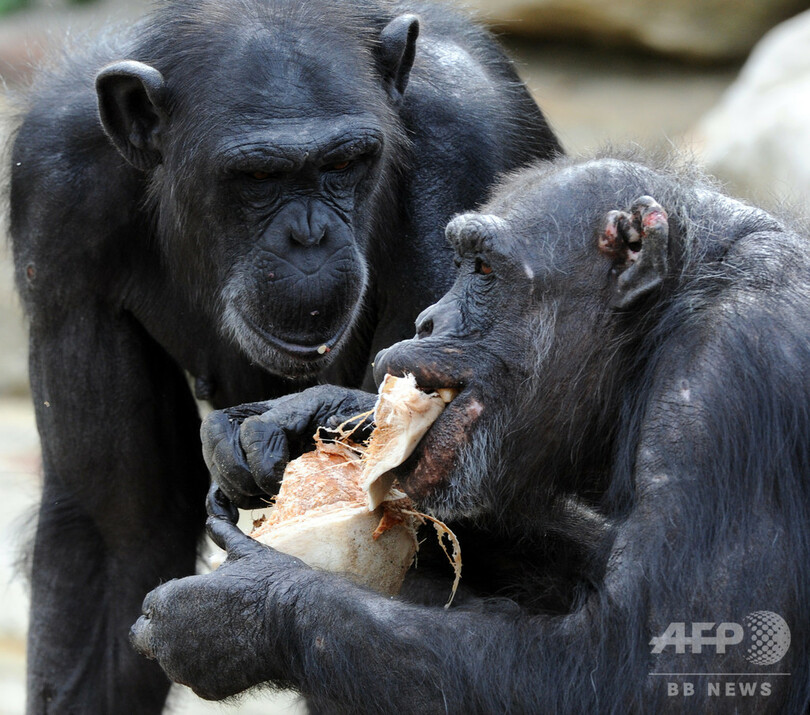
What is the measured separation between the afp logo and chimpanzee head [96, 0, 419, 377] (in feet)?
6.61

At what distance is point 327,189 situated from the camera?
5.10 metres

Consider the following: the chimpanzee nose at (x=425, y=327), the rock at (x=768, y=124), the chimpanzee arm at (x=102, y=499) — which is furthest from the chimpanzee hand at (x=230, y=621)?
the rock at (x=768, y=124)

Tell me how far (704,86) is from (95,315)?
1335 centimetres

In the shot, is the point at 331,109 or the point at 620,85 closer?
the point at 331,109

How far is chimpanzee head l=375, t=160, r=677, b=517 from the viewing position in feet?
13.4

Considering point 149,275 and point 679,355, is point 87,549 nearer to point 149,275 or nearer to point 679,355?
point 149,275

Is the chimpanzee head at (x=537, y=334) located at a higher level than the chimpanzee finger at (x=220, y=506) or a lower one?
higher

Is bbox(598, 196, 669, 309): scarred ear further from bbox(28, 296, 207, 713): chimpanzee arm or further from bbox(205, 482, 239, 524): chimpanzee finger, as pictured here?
bbox(28, 296, 207, 713): chimpanzee arm

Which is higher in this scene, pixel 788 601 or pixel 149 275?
pixel 788 601

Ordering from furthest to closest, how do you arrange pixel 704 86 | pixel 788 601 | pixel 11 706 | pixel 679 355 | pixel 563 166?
pixel 704 86 → pixel 11 706 → pixel 563 166 → pixel 679 355 → pixel 788 601

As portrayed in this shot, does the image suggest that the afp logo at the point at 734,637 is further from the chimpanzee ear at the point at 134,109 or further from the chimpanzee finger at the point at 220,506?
the chimpanzee ear at the point at 134,109

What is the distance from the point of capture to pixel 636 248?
4.04 m

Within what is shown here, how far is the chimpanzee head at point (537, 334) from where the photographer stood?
407 centimetres

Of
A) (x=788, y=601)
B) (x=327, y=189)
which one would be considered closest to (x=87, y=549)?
(x=327, y=189)
